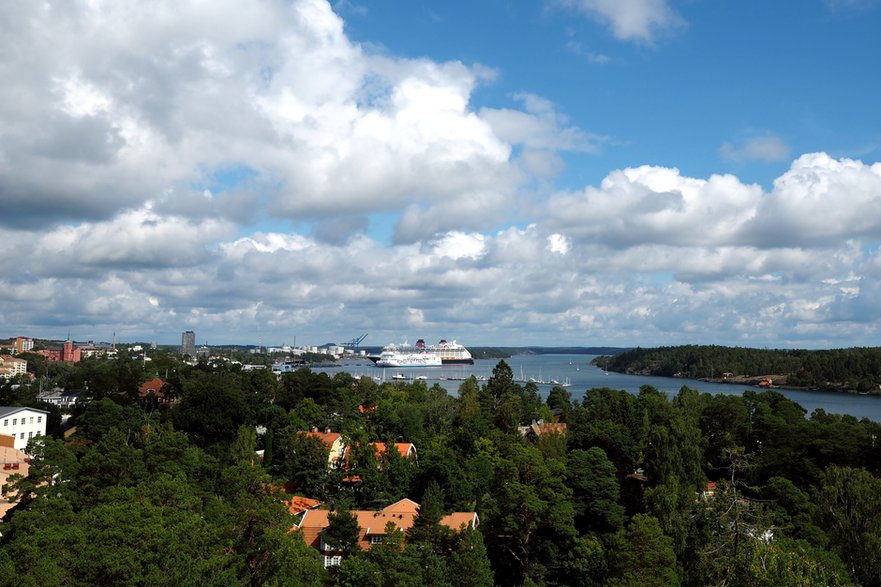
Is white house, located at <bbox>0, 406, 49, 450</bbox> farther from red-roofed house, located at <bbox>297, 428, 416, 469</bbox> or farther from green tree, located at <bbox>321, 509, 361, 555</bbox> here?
green tree, located at <bbox>321, 509, 361, 555</bbox>

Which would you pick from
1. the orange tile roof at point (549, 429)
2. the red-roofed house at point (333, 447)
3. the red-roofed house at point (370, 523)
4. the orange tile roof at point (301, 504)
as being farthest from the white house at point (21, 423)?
the orange tile roof at point (549, 429)

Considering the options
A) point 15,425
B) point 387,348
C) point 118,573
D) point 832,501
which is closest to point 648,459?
point 832,501

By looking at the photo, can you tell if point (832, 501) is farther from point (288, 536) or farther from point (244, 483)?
point (244, 483)

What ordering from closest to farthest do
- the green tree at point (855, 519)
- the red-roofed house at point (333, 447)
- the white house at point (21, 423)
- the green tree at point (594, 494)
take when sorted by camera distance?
the green tree at point (855, 519) < the green tree at point (594, 494) < the red-roofed house at point (333, 447) < the white house at point (21, 423)

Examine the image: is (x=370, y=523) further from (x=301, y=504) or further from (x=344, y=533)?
(x=301, y=504)

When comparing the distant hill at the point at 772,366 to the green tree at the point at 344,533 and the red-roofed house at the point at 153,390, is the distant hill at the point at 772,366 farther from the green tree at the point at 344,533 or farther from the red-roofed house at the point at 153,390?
the green tree at the point at 344,533

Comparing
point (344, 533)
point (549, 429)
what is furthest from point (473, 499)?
point (549, 429)

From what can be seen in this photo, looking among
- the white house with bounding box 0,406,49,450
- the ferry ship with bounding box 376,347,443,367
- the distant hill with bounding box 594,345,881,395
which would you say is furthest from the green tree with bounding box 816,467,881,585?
the ferry ship with bounding box 376,347,443,367
